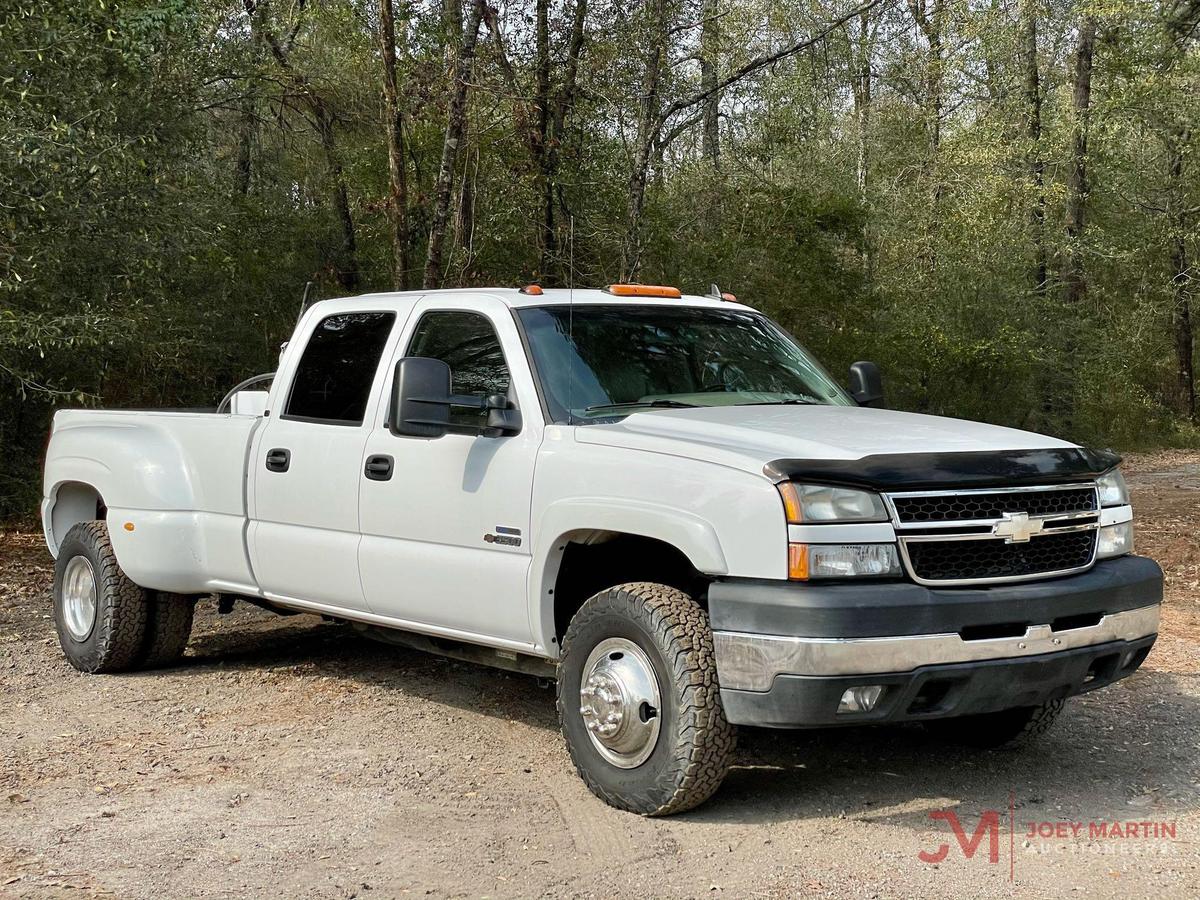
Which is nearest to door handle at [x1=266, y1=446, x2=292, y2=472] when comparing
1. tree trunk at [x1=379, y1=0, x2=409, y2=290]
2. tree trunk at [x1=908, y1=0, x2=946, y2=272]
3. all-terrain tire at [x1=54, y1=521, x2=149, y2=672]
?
all-terrain tire at [x1=54, y1=521, x2=149, y2=672]

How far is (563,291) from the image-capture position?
6.27 meters

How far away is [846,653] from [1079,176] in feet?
83.4

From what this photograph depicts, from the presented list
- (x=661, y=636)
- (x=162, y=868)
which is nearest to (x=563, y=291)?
(x=661, y=636)

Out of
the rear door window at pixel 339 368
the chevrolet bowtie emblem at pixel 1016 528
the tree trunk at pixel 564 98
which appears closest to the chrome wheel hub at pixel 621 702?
the chevrolet bowtie emblem at pixel 1016 528

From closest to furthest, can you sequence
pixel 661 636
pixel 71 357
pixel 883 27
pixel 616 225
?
pixel 661 636 → pixel 71 357 → pixel 616 225 → pixel 883 27

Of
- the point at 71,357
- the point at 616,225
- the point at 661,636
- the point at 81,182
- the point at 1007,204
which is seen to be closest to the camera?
the point at 661,636

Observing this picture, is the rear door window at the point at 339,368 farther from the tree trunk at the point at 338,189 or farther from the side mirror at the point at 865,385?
the tree trunk at the point at 338,189

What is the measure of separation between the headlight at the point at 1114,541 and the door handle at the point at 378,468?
2934mm

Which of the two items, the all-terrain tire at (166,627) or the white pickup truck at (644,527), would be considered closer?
the white pickup truck at (644,527)

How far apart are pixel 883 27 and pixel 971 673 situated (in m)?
26.1

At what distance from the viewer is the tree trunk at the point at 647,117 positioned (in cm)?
1622

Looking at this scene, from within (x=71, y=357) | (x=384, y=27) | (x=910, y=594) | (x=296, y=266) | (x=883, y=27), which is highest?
(x=883, y=27)

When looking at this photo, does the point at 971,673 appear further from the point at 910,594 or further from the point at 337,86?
the point at 337,86

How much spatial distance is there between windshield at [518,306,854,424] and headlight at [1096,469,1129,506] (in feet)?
4.53
